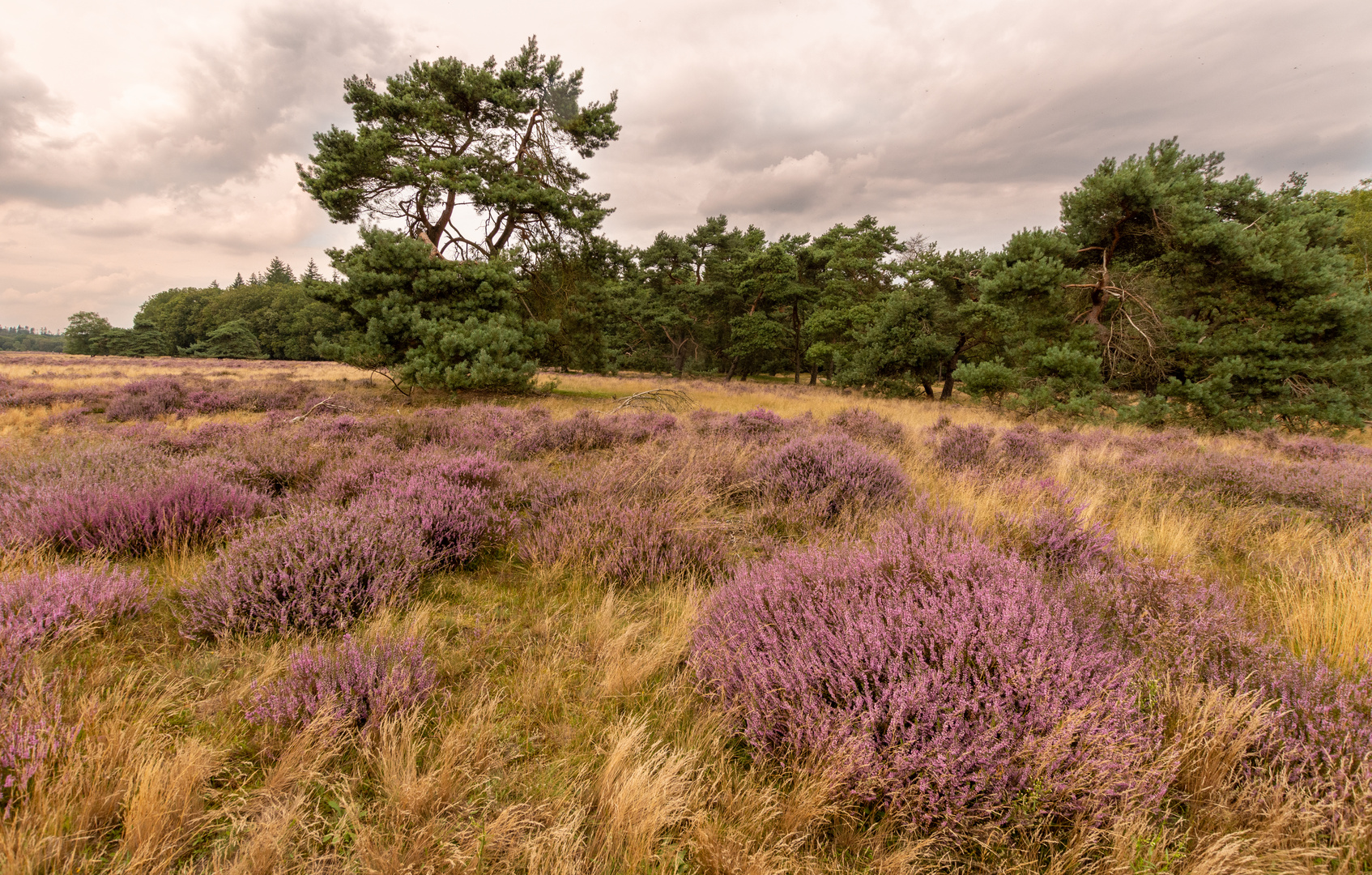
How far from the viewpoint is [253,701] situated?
1693mm

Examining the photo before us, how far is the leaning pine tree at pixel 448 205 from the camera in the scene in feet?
37.4

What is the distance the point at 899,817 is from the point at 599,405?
12002mm

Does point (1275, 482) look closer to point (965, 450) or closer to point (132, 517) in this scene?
point (965, 450)

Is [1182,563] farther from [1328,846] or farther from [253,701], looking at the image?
[253,701]

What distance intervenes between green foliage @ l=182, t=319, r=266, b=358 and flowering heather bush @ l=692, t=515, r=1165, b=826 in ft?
240

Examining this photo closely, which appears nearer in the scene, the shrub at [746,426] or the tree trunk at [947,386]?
the shrub at [746,426]

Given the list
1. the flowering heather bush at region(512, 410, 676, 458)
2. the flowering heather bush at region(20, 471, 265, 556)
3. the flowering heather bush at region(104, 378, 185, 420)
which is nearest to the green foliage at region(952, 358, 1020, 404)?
the flowering heather bush at region(512, 410, 676, 458)

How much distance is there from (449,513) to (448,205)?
13463 millimetres

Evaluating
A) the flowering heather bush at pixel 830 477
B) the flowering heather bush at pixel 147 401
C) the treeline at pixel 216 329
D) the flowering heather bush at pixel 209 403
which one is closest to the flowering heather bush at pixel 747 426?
the flowering heather bush at pixel 830 477

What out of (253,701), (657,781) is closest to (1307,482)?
(657,781)

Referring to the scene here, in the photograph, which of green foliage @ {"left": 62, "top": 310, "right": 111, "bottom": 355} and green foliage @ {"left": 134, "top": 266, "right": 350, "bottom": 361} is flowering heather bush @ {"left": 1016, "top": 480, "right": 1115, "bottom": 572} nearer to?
green foliage @ {"left": 134, "top": 266, "right": 350, "bottom": 361}

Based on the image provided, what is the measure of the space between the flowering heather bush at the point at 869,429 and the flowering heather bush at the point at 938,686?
5914 millimetres

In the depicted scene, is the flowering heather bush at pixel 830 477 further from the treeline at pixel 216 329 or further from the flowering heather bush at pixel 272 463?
the treeline at pixel 216 329

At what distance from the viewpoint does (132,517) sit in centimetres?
303
